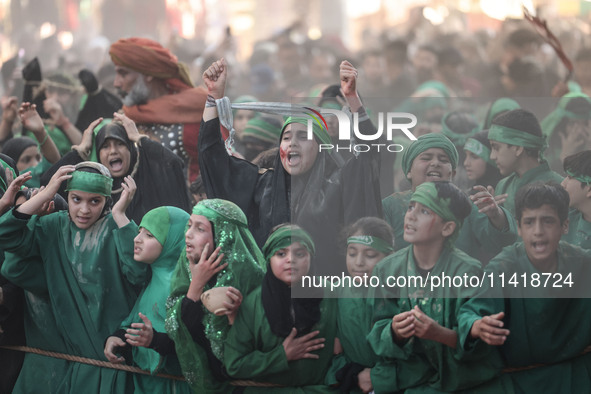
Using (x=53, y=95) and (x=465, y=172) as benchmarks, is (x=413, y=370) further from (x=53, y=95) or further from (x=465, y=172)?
(x=53, y=95)

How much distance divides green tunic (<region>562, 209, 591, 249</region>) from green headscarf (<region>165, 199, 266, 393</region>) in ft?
4.73

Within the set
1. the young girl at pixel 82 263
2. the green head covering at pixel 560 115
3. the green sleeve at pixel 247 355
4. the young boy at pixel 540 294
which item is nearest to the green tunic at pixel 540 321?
the young boy at pixel 540 294

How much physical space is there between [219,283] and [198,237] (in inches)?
9.3

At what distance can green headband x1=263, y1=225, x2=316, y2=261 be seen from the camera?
4.24 metres

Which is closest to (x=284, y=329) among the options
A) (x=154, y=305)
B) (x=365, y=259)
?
(x=365, y=259)

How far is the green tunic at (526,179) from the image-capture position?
4484mm

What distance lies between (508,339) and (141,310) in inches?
69.6

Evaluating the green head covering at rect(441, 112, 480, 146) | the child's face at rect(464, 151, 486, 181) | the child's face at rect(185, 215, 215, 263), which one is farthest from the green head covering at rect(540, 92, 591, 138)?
the child's face at rect(185, 215, 215, 263)

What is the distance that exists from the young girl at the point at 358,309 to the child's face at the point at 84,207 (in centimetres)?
132

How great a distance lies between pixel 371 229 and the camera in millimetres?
4250

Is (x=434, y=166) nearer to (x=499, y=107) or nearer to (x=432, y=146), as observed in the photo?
(x=432, y=146)

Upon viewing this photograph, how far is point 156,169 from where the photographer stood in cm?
537

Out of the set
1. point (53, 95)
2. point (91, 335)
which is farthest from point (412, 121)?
point (53, 95)

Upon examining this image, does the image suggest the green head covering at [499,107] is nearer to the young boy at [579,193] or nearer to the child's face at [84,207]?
the young boy at [579,193]
